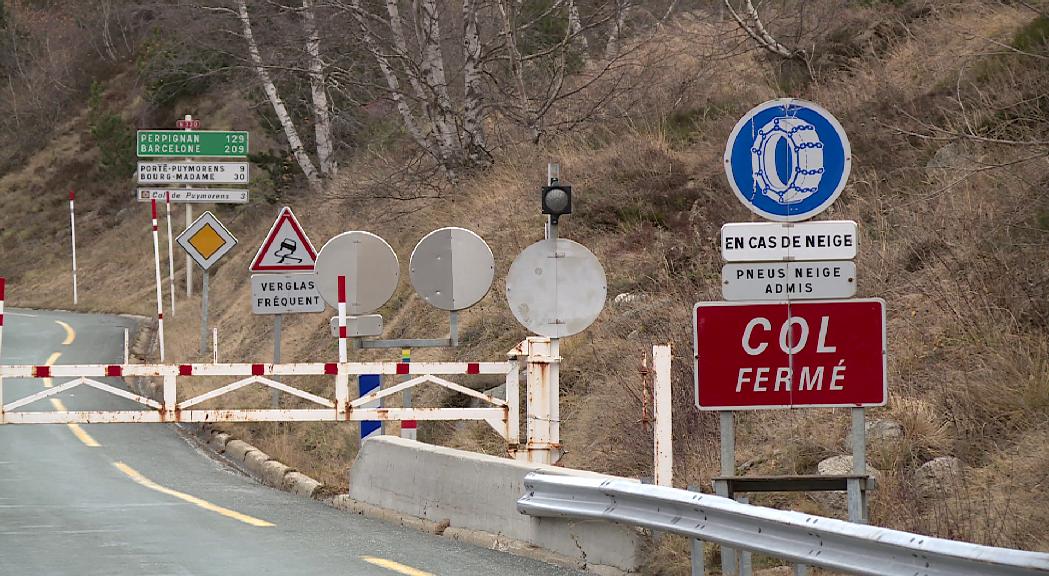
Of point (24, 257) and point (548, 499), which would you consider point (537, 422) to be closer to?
point (548, 499)

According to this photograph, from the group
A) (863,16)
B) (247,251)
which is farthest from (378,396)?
(247,251)

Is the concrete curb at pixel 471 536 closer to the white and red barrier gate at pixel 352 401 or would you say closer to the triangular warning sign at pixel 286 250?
the white and red barrier gate at pixel 352 401

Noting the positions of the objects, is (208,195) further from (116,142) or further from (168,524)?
(116,142)

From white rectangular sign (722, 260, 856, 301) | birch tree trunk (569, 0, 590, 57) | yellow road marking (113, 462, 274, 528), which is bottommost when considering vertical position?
yellow road marking (113, 462, 274, 528)

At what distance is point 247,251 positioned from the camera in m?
34.8

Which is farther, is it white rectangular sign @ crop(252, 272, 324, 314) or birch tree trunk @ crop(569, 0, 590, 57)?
birch tree trunk @ crop(569, 0, 590, 57)

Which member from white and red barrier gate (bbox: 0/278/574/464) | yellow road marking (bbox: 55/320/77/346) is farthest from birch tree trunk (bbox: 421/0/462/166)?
yellow road marking (bbox: 55/320/77/346)

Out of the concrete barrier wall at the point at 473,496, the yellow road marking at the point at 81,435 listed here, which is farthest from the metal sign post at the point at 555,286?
the yellow road marking at the point at 81,435

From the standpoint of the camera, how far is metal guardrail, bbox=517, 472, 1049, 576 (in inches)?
216

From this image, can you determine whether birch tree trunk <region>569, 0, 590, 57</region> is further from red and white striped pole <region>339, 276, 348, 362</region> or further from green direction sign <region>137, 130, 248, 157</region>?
red and white striped pole <region>339, 276, 348, 362</region>

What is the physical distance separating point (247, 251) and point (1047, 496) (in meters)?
28.8

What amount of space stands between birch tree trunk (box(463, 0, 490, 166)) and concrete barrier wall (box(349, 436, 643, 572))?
10068 mm

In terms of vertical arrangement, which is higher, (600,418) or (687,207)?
(687,207)

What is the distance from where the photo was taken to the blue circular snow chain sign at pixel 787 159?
7.14 meters
